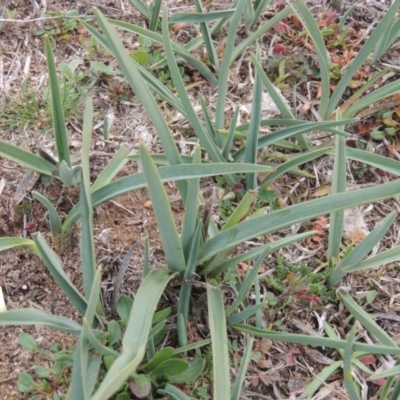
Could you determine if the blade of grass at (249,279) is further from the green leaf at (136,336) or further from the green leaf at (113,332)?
the green leaf at (113,332)

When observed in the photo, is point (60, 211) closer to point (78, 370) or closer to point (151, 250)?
point (151, 250)

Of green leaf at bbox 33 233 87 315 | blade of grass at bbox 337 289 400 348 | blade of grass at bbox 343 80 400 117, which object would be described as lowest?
blade of grass at bbox 337 289 400 348

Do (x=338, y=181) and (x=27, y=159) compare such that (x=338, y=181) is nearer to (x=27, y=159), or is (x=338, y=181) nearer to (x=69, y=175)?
(x=69, y=175)

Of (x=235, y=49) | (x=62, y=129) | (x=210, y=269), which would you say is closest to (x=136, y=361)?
(x=210, y=269)

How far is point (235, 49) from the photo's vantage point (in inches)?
63.4

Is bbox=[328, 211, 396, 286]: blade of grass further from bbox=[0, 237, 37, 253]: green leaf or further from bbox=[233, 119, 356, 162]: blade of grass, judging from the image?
bbox=[0, 237, 37, 253]: green leaf

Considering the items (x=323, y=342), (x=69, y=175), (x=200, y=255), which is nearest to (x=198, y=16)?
(x=69, y=175)

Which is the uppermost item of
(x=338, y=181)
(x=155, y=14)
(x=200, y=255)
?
(x=155, y=14)

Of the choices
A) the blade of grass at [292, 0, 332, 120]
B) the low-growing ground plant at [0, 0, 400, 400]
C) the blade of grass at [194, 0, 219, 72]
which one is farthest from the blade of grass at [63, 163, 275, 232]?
the blade of grass at [194, 0, 219, 72]

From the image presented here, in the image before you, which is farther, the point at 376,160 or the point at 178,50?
the point at 178,50

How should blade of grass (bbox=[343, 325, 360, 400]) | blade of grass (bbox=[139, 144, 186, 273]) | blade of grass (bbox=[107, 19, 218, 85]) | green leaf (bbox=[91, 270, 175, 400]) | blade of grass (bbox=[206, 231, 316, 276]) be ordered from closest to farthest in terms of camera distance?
green leaf (bbox=[91, 270, 175, 400])
blade of grass (bbox=[139, 144, 186, 273])
blade of grass (bbox=[343, 325, 360, 400])
blade of grass (bbox=[206, 231, 316, 276])
blade of grass (bbox=[107, 19, 218, 85])

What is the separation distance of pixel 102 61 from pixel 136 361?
115cm

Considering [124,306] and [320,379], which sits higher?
[124,306]

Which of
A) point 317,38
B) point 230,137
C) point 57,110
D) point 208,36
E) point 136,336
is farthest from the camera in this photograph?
point 208,36
